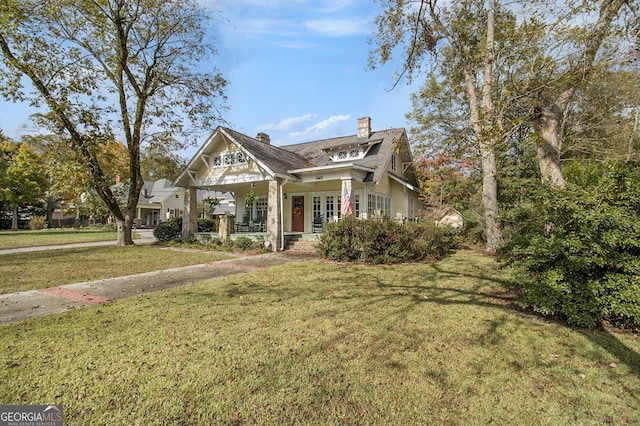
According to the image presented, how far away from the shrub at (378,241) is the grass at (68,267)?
4.65 m

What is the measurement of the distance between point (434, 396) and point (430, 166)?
2390 centimetres

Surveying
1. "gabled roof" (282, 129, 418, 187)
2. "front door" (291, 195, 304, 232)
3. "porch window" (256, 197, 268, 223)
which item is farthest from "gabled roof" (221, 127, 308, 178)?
"porch window" (256, 197, 268, 223)

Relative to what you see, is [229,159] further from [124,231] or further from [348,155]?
[348,155]

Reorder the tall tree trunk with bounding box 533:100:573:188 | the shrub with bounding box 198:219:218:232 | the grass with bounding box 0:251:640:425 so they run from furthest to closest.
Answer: the shrub with bounding box 198:219:218:232 → the tall tree trunk with bounding box 533:100:573:188 → the grass with bounding box 0:251:640:425

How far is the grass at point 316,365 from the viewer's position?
2471mm

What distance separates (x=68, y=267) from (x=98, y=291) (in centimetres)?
402

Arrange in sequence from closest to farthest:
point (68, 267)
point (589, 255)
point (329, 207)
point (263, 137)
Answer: point (589, 255), point (68, 267), point (329, 207), point (263, 137)

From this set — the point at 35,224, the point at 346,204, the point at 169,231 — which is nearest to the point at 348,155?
the point at 346,204

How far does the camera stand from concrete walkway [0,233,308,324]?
493cm

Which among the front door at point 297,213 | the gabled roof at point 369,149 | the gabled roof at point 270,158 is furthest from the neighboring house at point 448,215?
the gabled roof at point 270,158

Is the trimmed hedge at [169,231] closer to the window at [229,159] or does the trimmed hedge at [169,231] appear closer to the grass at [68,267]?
the window at [229,159]

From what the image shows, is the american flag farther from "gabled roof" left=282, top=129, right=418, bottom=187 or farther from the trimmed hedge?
the trimmed hedge

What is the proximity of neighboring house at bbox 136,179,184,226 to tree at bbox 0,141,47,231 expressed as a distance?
41.5 ft

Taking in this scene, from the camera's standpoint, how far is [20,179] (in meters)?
26.7
